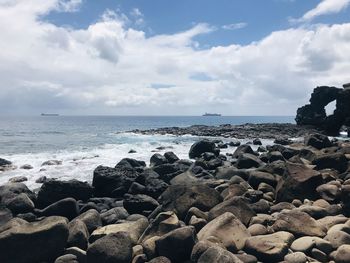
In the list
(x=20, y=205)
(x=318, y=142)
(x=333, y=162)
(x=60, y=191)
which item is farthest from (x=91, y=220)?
(x=318, y=142)

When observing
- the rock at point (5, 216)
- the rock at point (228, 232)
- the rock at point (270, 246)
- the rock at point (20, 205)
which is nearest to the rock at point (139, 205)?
the rock at point (20, 205)

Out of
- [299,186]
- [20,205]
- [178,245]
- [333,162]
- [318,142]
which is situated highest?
[318,142]

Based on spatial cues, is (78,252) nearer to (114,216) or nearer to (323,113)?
(114,216)

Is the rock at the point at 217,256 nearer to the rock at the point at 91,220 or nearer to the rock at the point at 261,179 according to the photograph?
the rock at the point at 91,220

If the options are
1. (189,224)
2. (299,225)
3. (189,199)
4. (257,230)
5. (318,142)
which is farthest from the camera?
(318,142)

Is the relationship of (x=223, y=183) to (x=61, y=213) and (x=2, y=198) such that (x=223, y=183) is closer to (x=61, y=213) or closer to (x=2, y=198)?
(x=61, y=213)

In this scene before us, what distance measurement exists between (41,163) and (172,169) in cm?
1265

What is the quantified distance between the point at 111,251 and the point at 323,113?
69.8 meters

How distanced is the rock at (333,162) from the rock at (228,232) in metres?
10.4

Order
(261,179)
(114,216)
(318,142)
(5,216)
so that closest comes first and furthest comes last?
(5,216), (114,216), (261,179), (318,142)

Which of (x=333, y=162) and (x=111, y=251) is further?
(x=333, y=162)

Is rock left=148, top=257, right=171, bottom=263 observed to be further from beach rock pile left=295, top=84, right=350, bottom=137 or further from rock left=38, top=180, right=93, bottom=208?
beach rock pile left=295, top=84, right=350, bottom=137

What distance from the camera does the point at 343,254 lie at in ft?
26.8

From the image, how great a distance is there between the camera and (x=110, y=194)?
54.1ft
